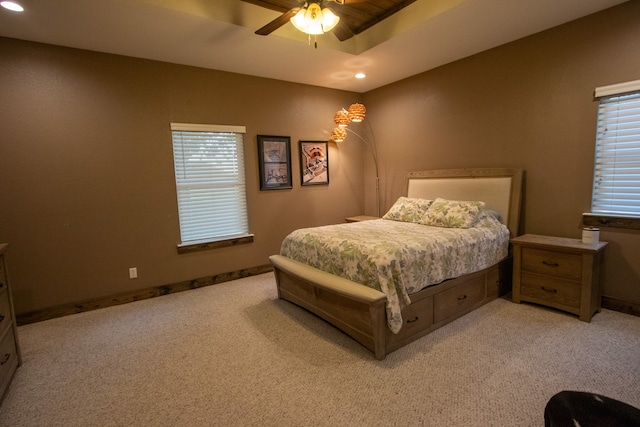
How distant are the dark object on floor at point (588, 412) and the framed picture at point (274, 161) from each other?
385 cm

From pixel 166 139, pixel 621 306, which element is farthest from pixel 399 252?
pixel 166 139

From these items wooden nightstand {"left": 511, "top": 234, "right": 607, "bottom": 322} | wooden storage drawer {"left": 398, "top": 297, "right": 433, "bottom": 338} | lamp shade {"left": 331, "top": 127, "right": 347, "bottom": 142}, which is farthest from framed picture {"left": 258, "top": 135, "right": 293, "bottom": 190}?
wooden nightstand {"left": 511, "top": 234, "right": 607, "bottom": 322}

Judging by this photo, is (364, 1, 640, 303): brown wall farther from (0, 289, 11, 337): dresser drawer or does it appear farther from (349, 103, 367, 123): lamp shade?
(0, 289, 11, 337): dresser drawer

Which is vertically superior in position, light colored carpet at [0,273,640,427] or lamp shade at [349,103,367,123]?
lamp shade at [349,103,367,123]

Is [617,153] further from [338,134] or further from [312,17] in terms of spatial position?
[338,134]

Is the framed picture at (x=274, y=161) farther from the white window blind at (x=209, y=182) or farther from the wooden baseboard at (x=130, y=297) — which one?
the wooden baseboard at (x=130, y=297)

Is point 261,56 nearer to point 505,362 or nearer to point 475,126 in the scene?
point 475,126

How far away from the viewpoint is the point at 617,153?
2893 millimetres

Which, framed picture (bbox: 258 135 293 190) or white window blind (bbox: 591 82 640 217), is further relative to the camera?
framed picture (bbox: 258 135 293 190)

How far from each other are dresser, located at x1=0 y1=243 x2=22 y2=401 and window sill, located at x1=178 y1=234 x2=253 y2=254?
170cm

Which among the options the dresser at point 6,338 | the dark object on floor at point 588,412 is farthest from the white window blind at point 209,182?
the dark object on floor at point 588,412

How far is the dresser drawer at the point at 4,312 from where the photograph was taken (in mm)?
2150

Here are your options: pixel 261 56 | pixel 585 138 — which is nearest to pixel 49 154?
pixel 261 56

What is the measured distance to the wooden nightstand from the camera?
274 centimetres
